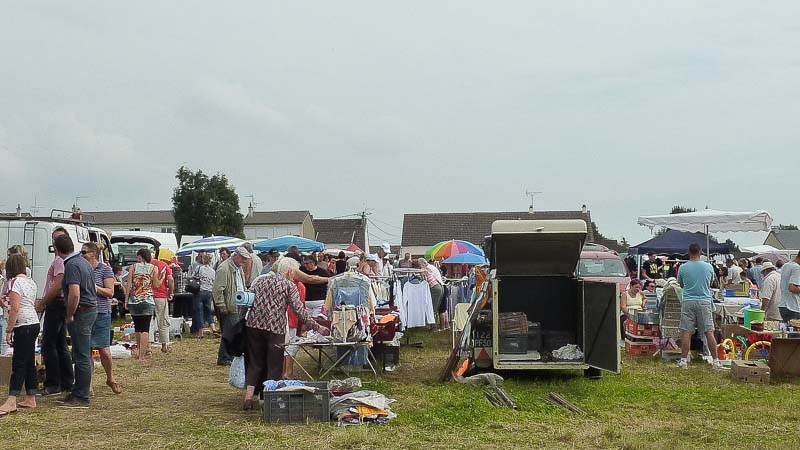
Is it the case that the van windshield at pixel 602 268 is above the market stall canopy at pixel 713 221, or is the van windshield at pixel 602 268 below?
below

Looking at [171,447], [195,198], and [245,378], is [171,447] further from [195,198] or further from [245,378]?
[195,198]

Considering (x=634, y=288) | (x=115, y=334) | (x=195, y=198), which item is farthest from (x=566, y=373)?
(x=195, y=198)

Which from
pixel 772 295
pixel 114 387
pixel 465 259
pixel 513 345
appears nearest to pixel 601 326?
pixel 513 345

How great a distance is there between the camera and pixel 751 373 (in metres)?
10.3

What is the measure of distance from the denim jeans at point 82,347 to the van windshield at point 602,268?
35.6ft

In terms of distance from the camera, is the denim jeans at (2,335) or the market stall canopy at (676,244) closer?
the denim jeans at (2,335)

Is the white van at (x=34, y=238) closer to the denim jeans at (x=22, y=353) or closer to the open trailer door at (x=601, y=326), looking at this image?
the denim jeans at (x=22, y=353)

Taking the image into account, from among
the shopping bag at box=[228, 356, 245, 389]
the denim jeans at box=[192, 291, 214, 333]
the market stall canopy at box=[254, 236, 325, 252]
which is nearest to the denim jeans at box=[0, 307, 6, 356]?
the shopping bag at box=[228, 356, 245, 389]

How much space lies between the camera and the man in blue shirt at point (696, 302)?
37.6ft

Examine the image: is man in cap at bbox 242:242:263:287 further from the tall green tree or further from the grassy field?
the tall green tree

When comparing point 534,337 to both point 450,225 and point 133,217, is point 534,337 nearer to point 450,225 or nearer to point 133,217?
point 450,225

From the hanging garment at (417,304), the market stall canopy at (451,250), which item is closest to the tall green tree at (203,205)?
the market stall canopy at (451,250)

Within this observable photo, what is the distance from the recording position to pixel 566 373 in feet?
36.3

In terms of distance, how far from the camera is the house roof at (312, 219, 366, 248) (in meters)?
85.3
